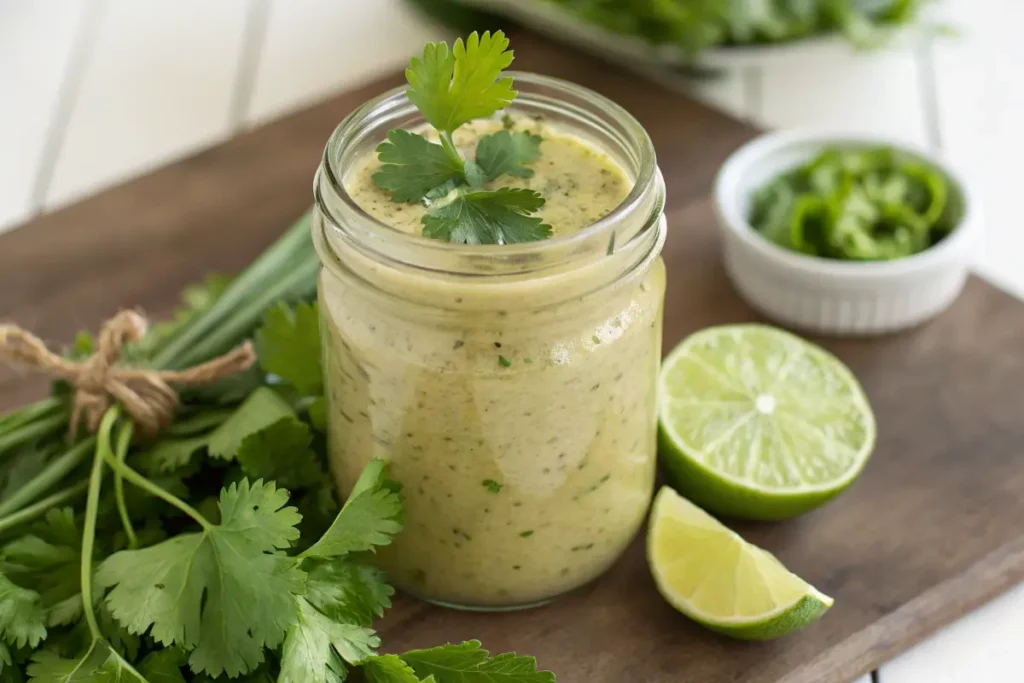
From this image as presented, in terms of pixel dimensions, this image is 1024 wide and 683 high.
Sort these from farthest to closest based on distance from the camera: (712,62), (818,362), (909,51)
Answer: (909,51) → (712,62) → (818,362)

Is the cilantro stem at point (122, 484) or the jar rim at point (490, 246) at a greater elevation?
the jar rim at point (490, 246)

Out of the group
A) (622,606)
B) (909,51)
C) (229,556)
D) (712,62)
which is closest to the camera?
(229,556)

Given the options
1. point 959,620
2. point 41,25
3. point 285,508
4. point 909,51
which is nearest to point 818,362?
point 959,620

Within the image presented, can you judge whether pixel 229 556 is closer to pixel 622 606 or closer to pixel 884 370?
pixel 622 606

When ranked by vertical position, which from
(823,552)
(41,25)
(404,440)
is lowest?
(41,25)

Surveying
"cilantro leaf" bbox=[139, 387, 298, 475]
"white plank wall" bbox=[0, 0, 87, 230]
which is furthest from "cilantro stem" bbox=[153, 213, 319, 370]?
"white plank wall" bbox=[0, 0, 87, 230]

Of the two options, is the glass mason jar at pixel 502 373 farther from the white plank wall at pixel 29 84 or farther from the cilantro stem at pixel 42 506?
the white plank wall at pixel 29 84

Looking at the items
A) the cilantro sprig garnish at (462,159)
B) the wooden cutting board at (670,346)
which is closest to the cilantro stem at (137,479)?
the wooden cutting board at (670,346)

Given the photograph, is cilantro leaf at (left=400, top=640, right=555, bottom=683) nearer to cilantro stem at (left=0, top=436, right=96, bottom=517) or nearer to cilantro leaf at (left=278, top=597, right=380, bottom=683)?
cilantro leaf at (left=278, top=597, right=380, bottom=683)
